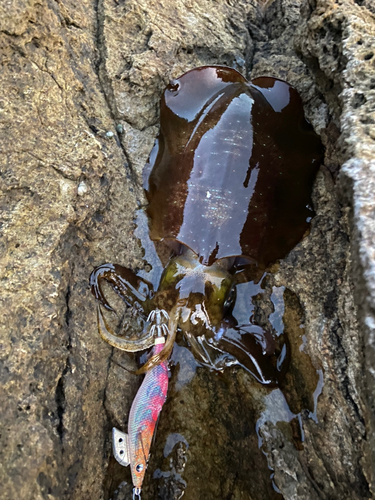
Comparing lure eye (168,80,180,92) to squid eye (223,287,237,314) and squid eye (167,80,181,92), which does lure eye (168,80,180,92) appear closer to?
squid eye (167,80,181,92)

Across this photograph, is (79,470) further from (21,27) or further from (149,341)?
(21,27)

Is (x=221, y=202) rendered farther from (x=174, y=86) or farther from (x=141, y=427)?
(x=141, y=427)

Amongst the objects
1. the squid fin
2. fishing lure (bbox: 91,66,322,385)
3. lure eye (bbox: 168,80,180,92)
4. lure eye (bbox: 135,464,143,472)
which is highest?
lure eye (bbox: 168,80,180,92)

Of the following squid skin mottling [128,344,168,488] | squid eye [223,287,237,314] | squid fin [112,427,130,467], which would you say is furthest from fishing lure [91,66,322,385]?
squid fin [112,427,130,467]

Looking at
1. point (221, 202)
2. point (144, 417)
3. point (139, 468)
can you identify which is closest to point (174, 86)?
point (221, 202)

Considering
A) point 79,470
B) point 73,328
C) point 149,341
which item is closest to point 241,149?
point 149,341

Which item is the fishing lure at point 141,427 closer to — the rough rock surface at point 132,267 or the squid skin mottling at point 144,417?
the squid skin mottling at point 144,417
